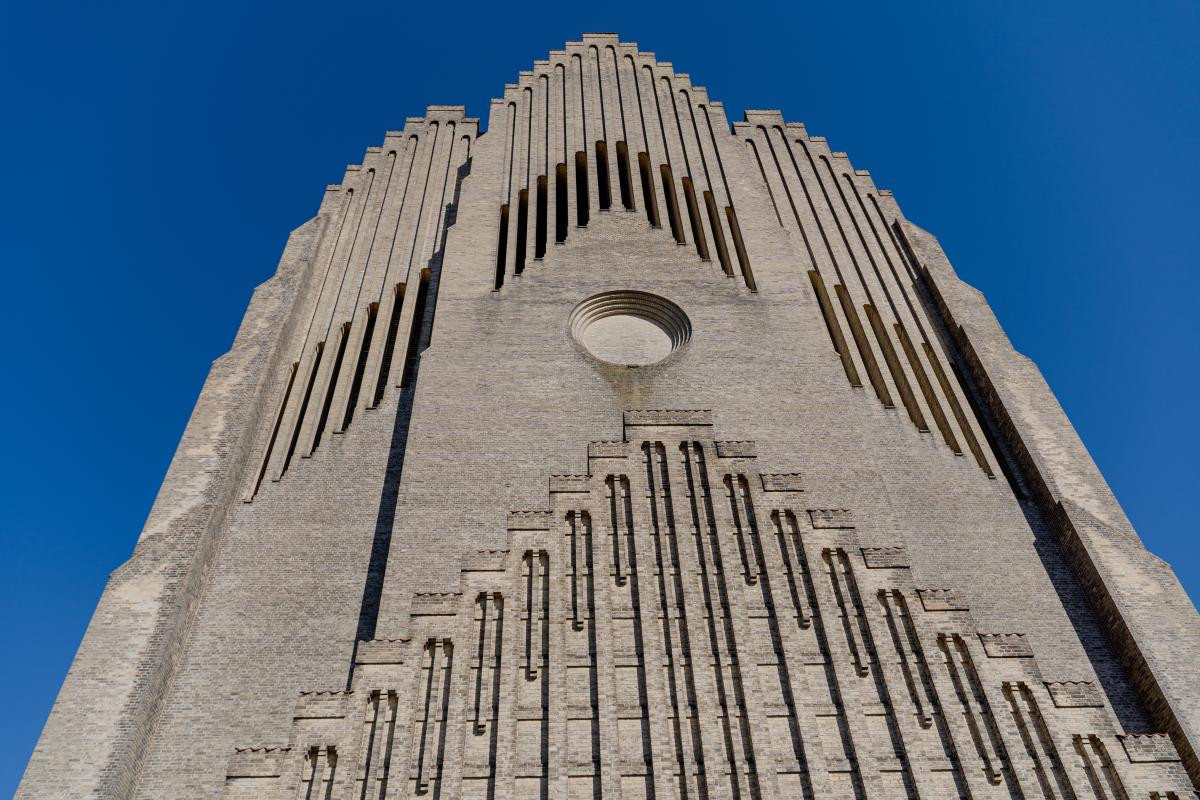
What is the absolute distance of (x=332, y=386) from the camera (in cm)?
2209

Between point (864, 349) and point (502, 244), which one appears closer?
point (864, 349)

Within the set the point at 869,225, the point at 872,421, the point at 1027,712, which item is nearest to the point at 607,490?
the point at 1027,712

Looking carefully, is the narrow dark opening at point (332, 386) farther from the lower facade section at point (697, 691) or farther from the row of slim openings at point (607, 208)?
the lower facade section at point (697, 691)

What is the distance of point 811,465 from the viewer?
58.5 feet

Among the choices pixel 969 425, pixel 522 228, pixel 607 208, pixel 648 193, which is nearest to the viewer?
pixel 969 425

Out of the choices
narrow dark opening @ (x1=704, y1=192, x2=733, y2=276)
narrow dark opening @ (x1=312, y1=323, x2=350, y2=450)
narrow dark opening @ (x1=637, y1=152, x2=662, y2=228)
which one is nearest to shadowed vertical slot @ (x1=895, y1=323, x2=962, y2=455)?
narrow dark opening @ (x1=704, y1=192, x2=733, y2=276)

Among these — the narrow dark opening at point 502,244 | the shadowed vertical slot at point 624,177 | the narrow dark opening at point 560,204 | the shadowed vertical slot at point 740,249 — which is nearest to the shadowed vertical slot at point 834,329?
the shadowed vertical slot at point 740,249

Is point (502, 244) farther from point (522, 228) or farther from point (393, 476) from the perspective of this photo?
point (393, 476)

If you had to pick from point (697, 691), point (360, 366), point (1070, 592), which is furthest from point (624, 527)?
A: point (360, 366)

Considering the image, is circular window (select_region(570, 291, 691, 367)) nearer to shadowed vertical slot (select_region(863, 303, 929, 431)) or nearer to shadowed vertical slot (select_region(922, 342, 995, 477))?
shadowed vertical slot (select_region(863, 303, 929, 431))

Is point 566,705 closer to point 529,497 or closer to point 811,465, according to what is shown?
point 529,497

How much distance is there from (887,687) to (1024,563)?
758 centimetres

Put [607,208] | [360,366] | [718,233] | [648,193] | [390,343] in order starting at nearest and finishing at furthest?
[360,366]
[390,343]
[718,233]
[607,208]
[648,193]

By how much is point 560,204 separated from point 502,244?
2.49 meters
